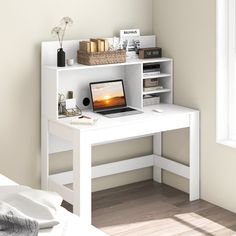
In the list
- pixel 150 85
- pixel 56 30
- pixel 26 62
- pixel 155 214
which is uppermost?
pixel 56 30

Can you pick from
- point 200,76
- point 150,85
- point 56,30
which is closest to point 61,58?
point 56,30

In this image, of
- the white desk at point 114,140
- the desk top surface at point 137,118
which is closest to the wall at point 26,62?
the white desk at point 114,140

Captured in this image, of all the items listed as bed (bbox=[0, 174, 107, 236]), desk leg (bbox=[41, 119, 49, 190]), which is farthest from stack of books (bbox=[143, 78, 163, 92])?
bed (bbox=[0, 174, 107, 236])

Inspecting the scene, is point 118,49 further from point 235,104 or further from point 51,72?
point 235,104

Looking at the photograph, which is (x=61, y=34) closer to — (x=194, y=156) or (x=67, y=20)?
(x=67, y=20)

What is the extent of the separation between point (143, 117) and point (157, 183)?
3.05 ft

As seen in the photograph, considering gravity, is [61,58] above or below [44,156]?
above

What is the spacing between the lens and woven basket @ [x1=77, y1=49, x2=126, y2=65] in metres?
4.08

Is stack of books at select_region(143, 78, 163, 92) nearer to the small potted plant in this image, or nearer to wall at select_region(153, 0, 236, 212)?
wall at select_region(153, 0, 236, 212)

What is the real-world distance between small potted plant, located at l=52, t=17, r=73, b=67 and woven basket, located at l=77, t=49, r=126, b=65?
16 cm

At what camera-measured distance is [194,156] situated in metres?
4.32

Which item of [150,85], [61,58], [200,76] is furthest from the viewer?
[150,85]

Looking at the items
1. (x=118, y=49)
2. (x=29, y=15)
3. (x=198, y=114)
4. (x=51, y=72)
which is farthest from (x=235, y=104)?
(x=29, y=15)

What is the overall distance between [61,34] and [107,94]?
56 cm
